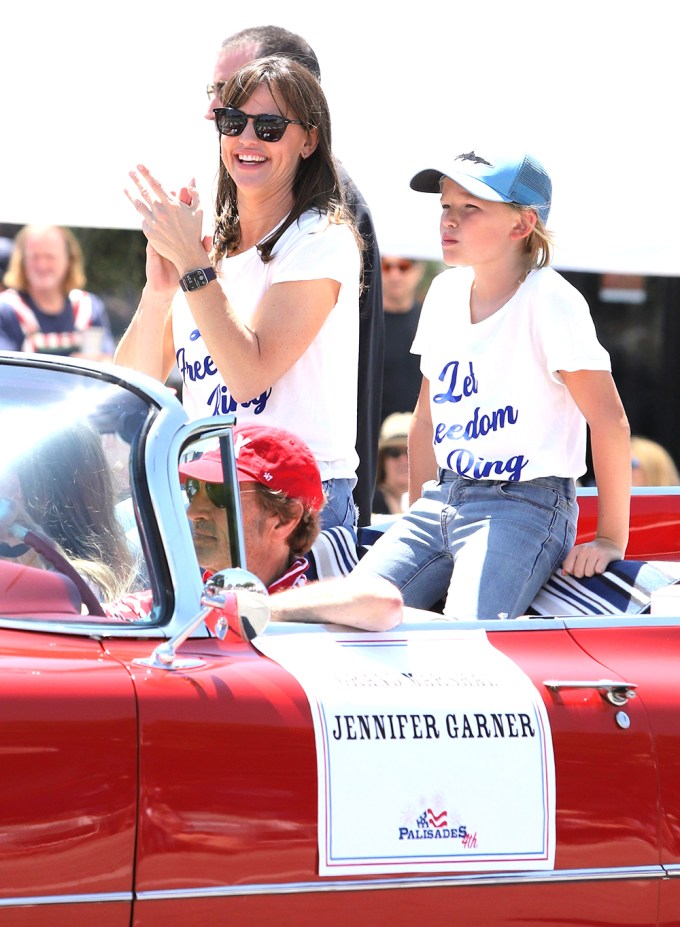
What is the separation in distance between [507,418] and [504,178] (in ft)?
1.86

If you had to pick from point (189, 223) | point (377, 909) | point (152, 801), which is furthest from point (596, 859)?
point (189, 223)

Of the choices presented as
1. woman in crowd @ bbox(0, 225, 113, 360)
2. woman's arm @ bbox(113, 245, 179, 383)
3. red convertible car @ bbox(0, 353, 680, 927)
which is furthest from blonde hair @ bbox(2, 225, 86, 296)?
red convertible car @ bbox(0, 353, 680, 927)

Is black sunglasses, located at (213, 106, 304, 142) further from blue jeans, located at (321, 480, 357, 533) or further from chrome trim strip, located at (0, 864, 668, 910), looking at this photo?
chrome trim strip, located at (0, 864, 668, 910)

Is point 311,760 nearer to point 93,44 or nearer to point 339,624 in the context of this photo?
point 339,624

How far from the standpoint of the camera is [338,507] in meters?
3.21

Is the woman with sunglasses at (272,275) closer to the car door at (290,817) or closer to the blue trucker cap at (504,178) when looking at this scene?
the blue trucker cap at (504,178)

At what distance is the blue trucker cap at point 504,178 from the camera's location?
322 centimetres

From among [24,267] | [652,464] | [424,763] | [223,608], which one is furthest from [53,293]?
[424,763]

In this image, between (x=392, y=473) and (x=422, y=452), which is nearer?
(x=422, y=452)

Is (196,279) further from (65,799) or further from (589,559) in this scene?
(65,799)

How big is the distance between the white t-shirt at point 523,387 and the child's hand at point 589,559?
0.21 m

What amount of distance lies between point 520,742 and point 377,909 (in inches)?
13.8

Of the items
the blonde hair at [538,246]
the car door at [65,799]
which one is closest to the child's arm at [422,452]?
the blonde hair at [538,246]

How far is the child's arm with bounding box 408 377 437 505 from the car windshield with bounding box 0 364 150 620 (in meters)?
1.44
